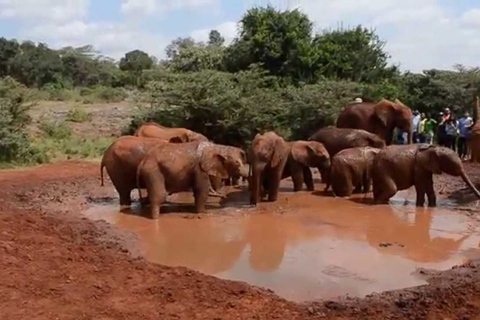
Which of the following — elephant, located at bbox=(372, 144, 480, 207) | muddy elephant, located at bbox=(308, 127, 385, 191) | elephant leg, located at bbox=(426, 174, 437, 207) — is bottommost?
elephant leg, located at bbox=(426, 174, 437, 207)

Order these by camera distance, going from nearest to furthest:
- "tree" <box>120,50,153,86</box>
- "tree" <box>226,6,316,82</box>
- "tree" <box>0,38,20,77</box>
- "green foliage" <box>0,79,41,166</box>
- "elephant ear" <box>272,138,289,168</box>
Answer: "elephant ear" <box>272,138,289,168</box>
"green foliage" <box>0,79,41,166</box>
"tree" <box>226,6,316,82</box>
"tree" <box>0,38,20,77</box>
"tree" <box>120,50,153,86</box>

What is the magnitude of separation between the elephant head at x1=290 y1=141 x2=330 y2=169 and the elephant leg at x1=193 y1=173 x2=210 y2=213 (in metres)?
3.17

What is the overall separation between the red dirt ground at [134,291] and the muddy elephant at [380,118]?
31.6 ft

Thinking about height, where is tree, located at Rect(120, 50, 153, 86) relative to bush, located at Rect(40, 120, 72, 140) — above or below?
above

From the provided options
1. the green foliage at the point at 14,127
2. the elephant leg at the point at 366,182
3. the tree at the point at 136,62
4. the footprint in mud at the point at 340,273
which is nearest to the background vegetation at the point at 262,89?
the green foliage at the point at 14,127

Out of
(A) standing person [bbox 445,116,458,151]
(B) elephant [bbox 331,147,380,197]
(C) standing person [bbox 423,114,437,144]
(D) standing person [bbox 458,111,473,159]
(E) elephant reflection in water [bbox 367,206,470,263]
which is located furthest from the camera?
(C) standing person [bbox 423,114,437,144]

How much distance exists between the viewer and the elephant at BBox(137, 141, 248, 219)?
→ 40.2 ft

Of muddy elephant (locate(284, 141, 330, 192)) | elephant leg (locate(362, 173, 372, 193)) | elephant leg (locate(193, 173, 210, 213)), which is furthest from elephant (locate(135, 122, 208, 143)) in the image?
elephant leg (locate(362, 173, 372, 193))

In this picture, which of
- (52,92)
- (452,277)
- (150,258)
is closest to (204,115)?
(150,258)

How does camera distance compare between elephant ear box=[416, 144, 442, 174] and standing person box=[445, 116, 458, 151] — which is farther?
standing person box=[445, 116, 458, 151]

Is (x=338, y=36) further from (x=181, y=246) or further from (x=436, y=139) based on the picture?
(x=181, y=246)

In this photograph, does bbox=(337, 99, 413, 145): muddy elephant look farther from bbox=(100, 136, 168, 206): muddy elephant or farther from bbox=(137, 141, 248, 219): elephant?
bbox=(100, 136, 168, 206): muddy elephant

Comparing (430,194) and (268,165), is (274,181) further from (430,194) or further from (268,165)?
(430,194)

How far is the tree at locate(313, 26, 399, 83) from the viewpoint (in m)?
28.1
